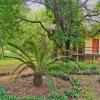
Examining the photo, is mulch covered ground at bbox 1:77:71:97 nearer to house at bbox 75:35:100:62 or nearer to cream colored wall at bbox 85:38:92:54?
house at bbox 75:35:100:62

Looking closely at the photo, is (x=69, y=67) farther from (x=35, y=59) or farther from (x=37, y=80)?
(x=35, y=59)

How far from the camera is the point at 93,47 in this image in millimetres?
22625

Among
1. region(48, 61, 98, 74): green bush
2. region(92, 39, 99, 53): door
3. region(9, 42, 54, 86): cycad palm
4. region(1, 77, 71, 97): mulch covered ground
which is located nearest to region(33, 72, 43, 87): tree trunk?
region(9, 42, 54, 86): cycad palm

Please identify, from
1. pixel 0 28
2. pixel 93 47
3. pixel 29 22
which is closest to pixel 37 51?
pixel 0 28

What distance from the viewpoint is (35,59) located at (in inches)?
390

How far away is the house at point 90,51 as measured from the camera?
2028cm

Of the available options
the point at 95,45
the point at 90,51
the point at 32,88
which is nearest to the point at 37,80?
the point at 32,88

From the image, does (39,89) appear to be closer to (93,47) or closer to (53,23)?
(53,23)

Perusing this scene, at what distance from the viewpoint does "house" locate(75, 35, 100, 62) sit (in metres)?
20.3

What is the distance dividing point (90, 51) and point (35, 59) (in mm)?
12574

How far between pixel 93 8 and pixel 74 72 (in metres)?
5.24

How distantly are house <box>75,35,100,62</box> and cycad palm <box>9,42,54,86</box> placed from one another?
930cm

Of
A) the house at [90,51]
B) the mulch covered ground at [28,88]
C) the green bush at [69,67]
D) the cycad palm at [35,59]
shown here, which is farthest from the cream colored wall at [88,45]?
the cycad palm at [35,59]

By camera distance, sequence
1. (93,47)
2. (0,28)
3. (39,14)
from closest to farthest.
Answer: (0,28)
(39,14)
(93,47)
